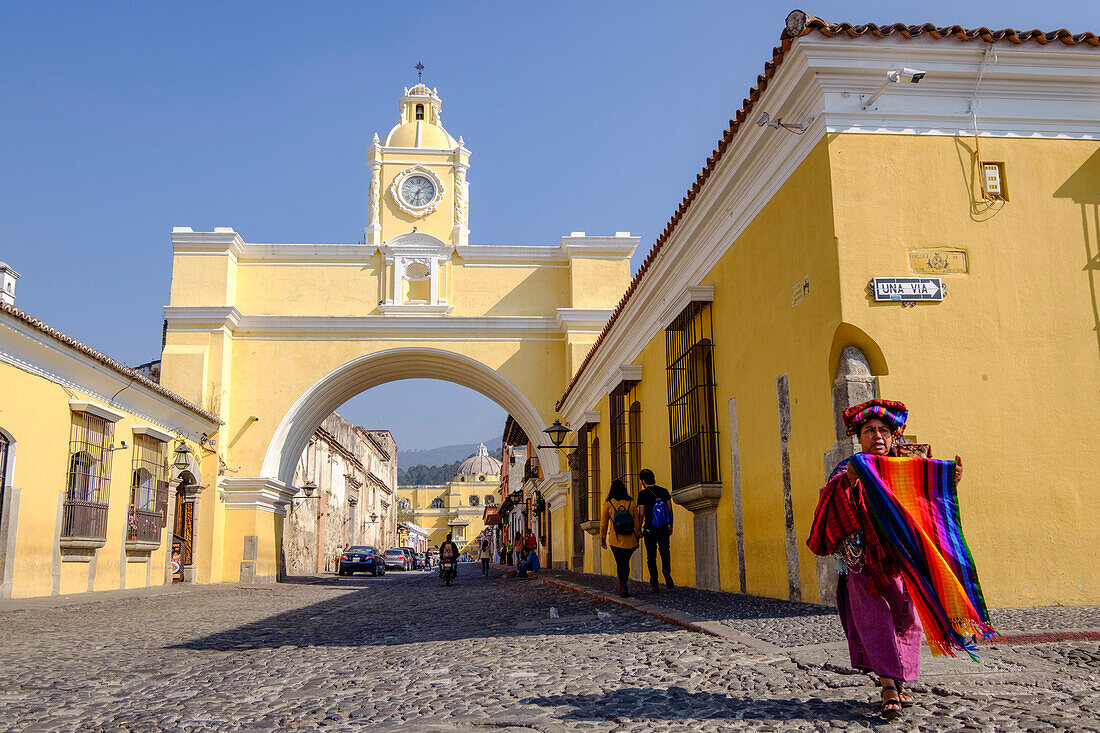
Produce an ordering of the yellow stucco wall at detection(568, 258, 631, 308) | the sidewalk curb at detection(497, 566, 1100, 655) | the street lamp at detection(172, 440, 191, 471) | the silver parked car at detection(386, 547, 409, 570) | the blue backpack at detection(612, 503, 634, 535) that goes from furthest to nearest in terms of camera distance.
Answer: the silver parked car at detection(386, 547, 409, 570) < the yellow stucco wall at detection(568, 258, 631, 308) < the street lamp at detection(172, 440, 191, 471) < the blue backpack at detection(612, 503, 634, 535) < the sidewalk curb at detection(497, 566, 1100, 655)

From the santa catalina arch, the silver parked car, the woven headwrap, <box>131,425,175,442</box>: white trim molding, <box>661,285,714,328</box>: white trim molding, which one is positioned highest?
the santa catalina arch

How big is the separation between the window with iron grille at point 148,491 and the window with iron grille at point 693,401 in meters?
10.7

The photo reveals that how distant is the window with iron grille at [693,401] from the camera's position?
31.4 feet

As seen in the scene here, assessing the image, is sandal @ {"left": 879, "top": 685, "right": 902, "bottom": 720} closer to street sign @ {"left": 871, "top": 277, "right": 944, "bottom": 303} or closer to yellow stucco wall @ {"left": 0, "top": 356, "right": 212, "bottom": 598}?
street sign @ {"left": 871, "top": 277, "right": 944, "bottom": 303}

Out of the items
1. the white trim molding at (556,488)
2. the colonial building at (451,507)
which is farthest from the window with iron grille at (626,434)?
the colonial building at (451,507)

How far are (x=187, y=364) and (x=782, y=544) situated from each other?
17.0 metres

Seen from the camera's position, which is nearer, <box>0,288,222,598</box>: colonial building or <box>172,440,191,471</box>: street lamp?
<box>0,288,222,598</box>: colonial building

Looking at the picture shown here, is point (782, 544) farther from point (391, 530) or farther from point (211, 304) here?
point (391, 530)

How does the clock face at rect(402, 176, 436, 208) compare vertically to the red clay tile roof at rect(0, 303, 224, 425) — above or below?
above

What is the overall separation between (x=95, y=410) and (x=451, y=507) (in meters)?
76.3

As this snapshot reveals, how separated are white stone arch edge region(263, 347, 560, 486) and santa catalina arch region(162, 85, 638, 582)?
2.2 inches

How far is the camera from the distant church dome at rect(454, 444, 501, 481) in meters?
95.7

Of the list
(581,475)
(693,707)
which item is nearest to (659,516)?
(693,707)

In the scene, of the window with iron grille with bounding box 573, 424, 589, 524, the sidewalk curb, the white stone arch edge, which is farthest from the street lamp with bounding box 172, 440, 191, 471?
the sidewalk curb
